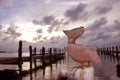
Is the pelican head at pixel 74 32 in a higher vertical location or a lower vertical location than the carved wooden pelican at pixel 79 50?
higher

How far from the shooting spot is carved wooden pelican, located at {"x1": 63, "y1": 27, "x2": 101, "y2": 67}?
4156 mm

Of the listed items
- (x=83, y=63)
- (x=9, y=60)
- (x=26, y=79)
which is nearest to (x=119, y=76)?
(x=26, y=79)

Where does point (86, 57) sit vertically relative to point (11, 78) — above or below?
above

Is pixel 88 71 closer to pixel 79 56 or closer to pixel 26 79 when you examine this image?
pixel 79 56

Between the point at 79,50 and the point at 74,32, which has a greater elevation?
the point at 74,32

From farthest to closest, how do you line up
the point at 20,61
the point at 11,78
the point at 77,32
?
1. the point at 20,61
2. the point at 11,78
3. the point at 77,32

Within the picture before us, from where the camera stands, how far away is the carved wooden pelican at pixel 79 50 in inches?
164

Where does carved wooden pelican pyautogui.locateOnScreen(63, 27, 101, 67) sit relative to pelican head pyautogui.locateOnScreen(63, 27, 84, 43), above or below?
below

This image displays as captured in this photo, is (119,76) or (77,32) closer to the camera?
(77,32)

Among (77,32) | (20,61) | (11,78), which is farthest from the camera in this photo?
(20,61)

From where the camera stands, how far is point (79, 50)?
13.8ft

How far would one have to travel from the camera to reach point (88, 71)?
170 inches

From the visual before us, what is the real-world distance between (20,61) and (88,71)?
52.3 feet

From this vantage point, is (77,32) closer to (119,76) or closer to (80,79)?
(80,79)
